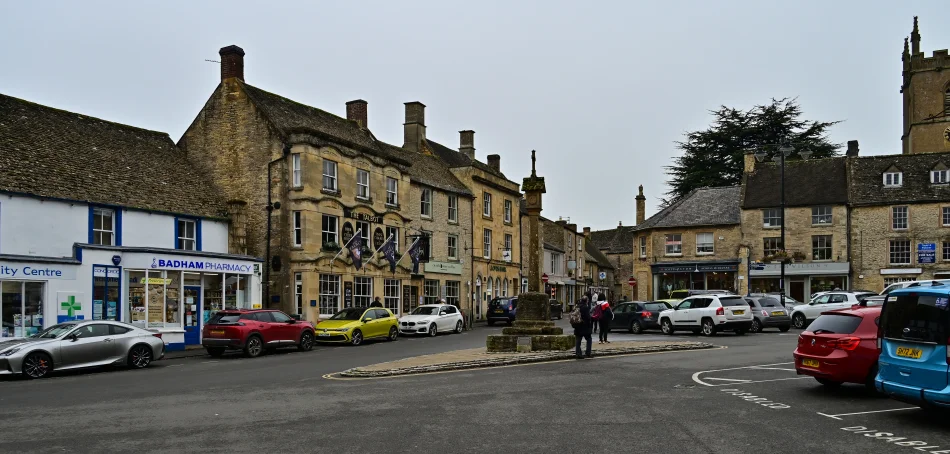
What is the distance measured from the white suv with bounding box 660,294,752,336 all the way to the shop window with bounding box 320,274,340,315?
14397 millimetres

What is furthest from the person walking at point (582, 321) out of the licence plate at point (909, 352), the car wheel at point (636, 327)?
the car wheel at point (636, 327)

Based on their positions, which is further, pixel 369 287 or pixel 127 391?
pixel 369 287

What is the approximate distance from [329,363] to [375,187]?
17.9 m

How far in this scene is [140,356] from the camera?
20.7 m

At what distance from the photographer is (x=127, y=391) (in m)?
→ 14.8

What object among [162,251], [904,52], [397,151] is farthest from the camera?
[904,52]

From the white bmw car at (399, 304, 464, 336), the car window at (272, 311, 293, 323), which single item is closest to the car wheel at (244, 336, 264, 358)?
the car window at (272, 311, 293, 323)

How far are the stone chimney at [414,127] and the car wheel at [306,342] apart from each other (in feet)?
81.5

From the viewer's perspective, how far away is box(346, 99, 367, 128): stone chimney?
4319 cm

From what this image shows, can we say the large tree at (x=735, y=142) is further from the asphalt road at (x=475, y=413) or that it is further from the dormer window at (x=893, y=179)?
the asphalt road at (x=475, y=413)

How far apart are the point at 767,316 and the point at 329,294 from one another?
60.4 feet

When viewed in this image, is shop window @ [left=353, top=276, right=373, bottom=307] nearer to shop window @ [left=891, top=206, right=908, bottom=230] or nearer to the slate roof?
the slate roof

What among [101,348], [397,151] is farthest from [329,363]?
[397,151]

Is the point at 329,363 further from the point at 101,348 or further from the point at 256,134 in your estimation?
the point at 256,134
